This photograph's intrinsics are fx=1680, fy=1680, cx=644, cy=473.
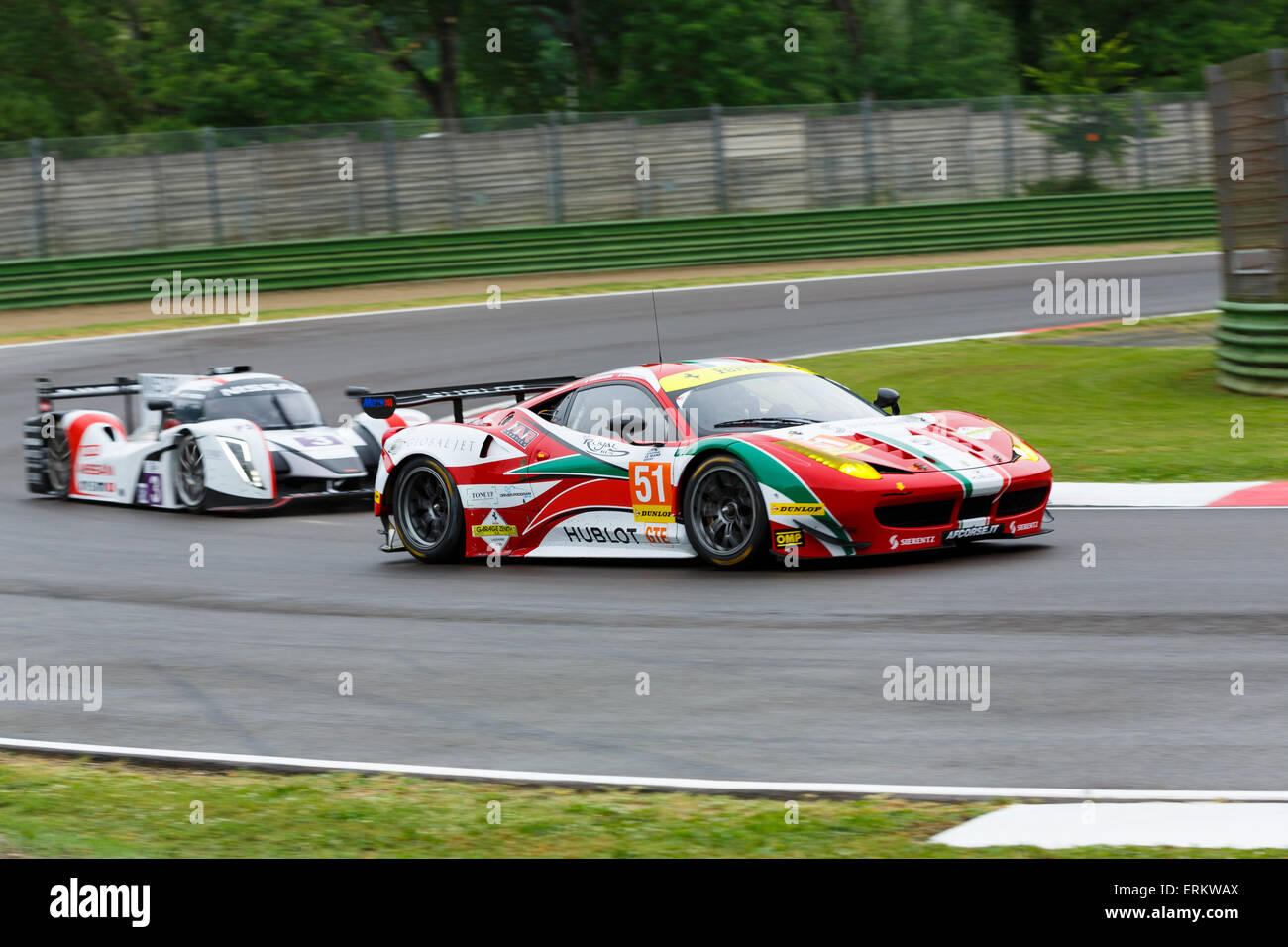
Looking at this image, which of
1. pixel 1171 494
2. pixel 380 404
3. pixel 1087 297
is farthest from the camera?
pixel 1087 297

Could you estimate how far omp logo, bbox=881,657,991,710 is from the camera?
6.68m

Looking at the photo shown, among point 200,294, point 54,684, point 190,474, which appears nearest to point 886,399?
point 54,684

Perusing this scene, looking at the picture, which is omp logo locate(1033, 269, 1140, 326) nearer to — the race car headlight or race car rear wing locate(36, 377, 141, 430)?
the race car headlight

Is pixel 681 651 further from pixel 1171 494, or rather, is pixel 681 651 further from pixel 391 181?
pixel 391 181

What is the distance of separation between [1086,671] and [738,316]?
1817 centimetres

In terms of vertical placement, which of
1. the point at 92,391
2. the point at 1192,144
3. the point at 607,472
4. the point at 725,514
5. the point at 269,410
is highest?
the point at 1192,144

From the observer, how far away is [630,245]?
31484 millimetres

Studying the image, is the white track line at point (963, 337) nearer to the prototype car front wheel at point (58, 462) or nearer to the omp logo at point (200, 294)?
the prototype car front wheel at point (58, 462)

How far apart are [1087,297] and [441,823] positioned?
22.2 metres

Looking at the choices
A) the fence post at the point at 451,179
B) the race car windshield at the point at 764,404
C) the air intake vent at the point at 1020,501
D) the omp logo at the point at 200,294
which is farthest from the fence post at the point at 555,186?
the air intake vent at the point at 1020,501

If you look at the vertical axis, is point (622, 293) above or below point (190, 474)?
above

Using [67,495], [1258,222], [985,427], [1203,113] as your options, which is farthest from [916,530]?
[1203,113]

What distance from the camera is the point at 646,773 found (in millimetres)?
5930
